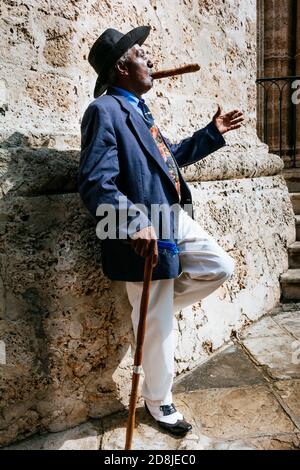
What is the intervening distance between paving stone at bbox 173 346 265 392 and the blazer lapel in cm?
124

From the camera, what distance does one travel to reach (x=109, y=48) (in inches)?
76.9

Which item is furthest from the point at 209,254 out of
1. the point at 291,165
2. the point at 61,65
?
the point at 291,165

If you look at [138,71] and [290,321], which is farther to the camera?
[290,321]

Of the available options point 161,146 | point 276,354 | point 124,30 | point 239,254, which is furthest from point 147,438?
point 124,30

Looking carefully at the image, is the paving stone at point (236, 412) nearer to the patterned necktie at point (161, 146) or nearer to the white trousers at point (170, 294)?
the white trousers at point (170, 294)

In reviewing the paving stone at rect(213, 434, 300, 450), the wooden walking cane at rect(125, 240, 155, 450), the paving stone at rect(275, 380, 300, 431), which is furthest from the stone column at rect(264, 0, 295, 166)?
the wooden walking cane at rect(125, 240, 155, 450)

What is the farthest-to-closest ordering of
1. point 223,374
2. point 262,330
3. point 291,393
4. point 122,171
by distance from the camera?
1. point 262,330
2. point 223,374
3. point 291,393
4. point 122,171

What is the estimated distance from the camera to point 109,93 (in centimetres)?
202

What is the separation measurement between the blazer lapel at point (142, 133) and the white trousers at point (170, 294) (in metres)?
0.36

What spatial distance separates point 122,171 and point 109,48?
0.58 meters

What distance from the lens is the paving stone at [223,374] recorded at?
2.46m

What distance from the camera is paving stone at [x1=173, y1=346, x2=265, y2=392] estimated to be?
246 centimetres

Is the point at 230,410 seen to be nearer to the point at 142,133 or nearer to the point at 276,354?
the point at 276,354
